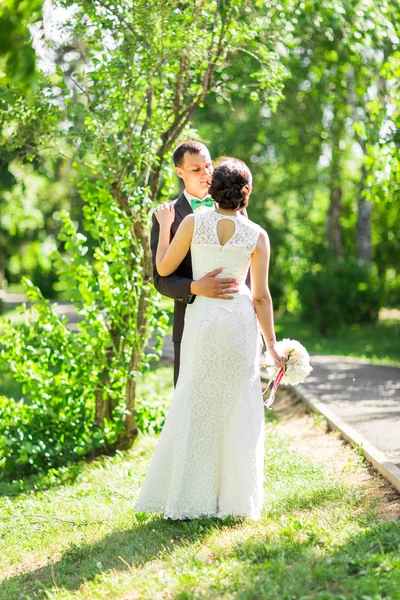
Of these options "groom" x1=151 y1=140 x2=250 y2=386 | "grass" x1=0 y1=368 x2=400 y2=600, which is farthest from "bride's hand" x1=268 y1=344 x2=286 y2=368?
"grass" x1=0 y1=368 x2=400 y2=600

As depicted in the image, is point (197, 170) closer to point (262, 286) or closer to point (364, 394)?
point (262, 286)

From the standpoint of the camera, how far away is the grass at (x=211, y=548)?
12.9 ft

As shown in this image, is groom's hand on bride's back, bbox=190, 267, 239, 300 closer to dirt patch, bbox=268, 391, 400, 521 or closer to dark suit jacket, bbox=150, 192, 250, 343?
dark suit jacket, bbox=150, 192, 250, 343

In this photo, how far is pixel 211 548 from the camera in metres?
4.57

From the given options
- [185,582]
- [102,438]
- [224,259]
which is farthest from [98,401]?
[185,582]

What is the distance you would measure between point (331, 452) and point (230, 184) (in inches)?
127

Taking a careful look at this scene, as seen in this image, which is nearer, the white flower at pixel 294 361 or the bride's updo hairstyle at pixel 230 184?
the bride's updo hairstyle at pixel 230 184

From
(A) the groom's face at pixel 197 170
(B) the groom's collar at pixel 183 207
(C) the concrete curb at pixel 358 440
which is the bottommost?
(C) the concrete curb at pixel 358 440

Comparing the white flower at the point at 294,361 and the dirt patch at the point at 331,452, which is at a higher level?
the white flower at the point at 294,361

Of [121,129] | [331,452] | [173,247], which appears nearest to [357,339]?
[331,452]

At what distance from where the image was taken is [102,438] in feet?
26.6

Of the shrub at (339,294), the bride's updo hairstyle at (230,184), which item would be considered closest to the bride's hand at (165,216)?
the bride's updo hairstyle at (230,184)

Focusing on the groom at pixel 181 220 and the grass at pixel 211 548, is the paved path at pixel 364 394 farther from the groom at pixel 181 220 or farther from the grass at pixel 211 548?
the groom at pixel 181 220

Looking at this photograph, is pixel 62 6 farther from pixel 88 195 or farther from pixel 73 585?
pixel 73 585
